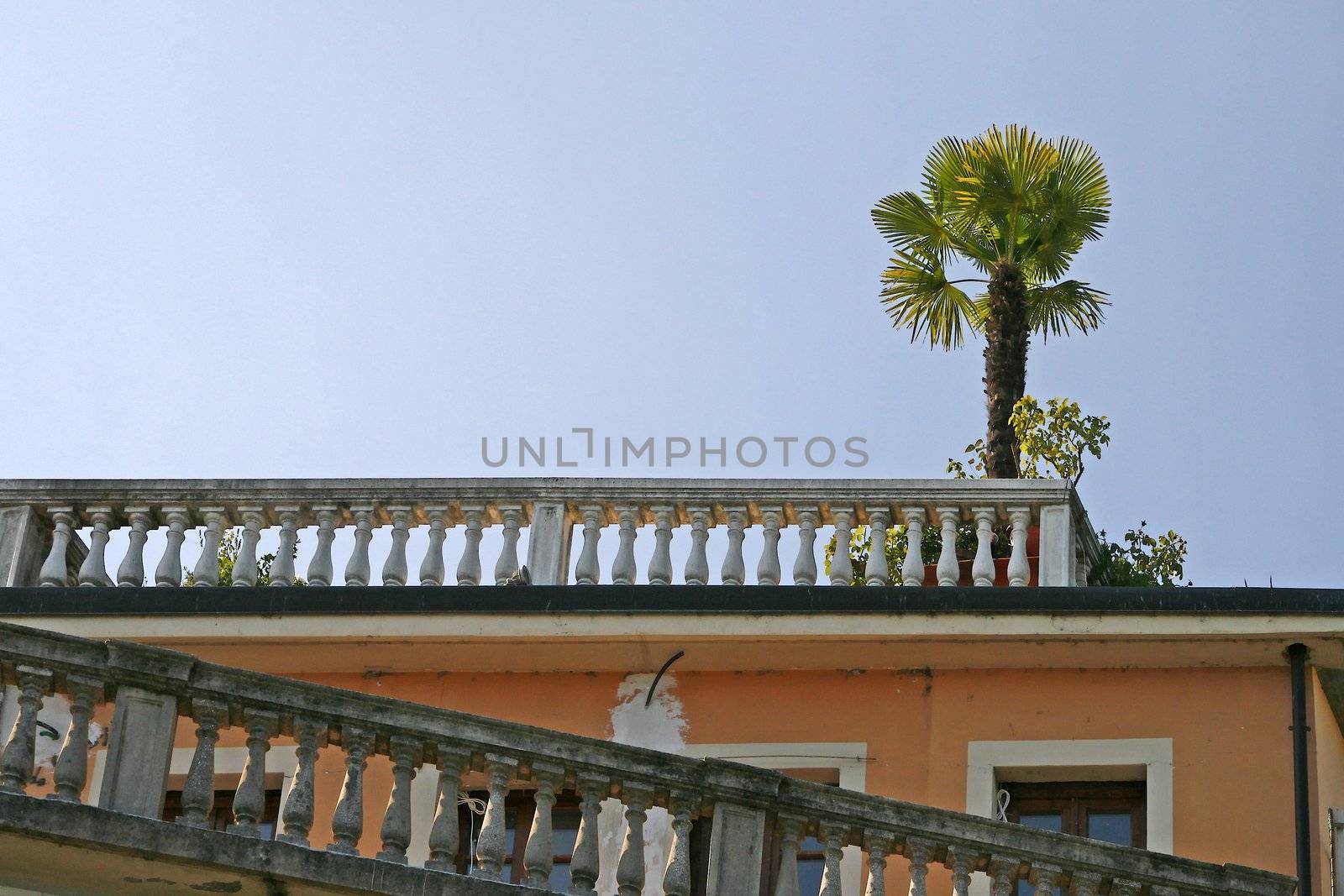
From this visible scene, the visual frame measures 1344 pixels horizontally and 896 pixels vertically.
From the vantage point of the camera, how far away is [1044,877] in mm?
13164

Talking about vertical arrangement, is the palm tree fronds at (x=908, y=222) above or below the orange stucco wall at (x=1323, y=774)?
above

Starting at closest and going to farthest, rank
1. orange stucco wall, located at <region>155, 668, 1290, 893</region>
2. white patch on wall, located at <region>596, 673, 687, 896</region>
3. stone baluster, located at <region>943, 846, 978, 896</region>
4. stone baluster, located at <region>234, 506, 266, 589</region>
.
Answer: stone baluster, located at <region>943, 846, 978, 896</region> → orange stucco wall, located at <region>155, 668, 1290, 893</region> → white patch on wall, located at <region>596, 673, 687, 896</region> → stone baluster, located at <region>234, 506, 266, 589</region>

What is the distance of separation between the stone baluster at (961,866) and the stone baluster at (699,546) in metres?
3.78

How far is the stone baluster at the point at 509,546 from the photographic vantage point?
16688 mm

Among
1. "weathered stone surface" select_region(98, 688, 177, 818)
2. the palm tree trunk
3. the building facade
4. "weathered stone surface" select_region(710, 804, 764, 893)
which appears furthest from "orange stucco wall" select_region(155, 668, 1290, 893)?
the palm tree trunk

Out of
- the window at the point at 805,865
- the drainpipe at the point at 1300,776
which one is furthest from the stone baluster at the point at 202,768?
the drainpipe at the point at 1300,776

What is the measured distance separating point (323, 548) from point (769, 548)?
2.97 m

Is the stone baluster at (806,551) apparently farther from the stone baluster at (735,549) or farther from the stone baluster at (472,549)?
the stone baluster at (472,549)

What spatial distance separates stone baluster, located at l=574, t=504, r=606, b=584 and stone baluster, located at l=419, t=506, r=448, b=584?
35.5 inches

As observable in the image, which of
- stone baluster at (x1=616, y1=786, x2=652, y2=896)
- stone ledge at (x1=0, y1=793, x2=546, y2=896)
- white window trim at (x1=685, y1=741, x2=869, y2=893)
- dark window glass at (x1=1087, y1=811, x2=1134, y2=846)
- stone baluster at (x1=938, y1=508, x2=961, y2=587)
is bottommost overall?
stone ledge at (x1=0, y1=793, x2=546, y2=896)

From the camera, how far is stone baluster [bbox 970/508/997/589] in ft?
53.5

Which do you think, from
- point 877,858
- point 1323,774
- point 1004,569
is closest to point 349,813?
point 877,858

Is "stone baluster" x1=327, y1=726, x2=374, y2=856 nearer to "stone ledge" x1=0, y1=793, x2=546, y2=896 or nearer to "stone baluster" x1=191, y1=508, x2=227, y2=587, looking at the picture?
"stone ledge" x1=0, y1=793, x2=546, y2=896

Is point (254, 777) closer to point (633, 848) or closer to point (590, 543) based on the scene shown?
point (633, 848)
